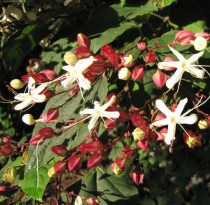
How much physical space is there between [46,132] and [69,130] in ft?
0.21

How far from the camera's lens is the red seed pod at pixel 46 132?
63cm

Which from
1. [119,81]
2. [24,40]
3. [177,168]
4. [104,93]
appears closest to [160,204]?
[177,168]

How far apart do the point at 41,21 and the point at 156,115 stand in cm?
52

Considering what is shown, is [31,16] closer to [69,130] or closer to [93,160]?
[69,130]

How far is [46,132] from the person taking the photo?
632 millimetres

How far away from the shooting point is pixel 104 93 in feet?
2.01

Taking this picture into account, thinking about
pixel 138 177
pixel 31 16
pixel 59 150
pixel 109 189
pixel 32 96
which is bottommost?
pixel 109 189

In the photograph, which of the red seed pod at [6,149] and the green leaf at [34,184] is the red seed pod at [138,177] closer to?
the green leaf at [34,184]

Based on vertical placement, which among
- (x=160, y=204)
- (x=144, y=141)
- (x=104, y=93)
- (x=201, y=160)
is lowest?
(x=160, y=204)

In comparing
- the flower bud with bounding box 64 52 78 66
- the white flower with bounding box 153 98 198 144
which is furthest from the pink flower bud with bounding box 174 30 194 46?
the flower bud with bounding box 64 52 78 66

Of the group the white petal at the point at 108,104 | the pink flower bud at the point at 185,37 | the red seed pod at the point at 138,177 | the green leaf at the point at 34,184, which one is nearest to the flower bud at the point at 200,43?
the pink flower bud at the point at 185,37

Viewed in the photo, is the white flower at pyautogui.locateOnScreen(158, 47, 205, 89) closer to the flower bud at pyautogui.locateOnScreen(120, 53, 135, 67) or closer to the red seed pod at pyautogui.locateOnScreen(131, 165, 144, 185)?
the flower bud at pyautogui.locateOnScreen(120, 53, 135, 67)

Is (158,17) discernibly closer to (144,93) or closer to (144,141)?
(144,93)

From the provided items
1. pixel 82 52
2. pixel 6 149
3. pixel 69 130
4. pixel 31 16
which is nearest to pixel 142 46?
pixel 82 52
